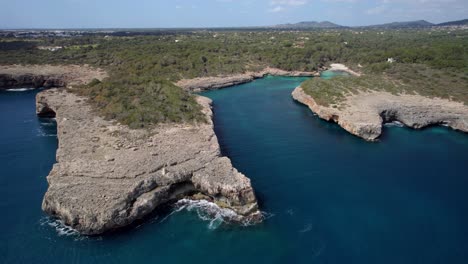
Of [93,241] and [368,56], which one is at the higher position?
[368,56]

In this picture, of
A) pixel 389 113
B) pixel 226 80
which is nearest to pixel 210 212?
pixel 389 113

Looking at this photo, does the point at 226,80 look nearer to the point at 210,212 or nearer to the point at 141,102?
the point at 141,102

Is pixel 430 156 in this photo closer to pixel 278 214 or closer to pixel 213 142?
pixel 278 214

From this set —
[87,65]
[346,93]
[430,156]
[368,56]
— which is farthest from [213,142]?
[368,56]

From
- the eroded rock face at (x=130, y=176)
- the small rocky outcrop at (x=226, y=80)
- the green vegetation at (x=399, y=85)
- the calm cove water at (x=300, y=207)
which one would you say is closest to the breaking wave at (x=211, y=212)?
the calm cove water at (x=300, y=207)

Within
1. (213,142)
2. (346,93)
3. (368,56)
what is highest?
(368,56)

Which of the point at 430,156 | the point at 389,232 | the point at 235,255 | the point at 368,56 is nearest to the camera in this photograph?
the point at 235,255

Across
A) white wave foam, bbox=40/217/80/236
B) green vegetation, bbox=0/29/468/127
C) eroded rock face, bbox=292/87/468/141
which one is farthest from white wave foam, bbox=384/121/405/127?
white wave foam, bbox=40/217/80/236

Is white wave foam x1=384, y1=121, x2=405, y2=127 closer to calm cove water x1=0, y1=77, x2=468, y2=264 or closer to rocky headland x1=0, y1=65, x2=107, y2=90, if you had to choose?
calm cove water x1=0, y1=77, x2=468, y2=264
